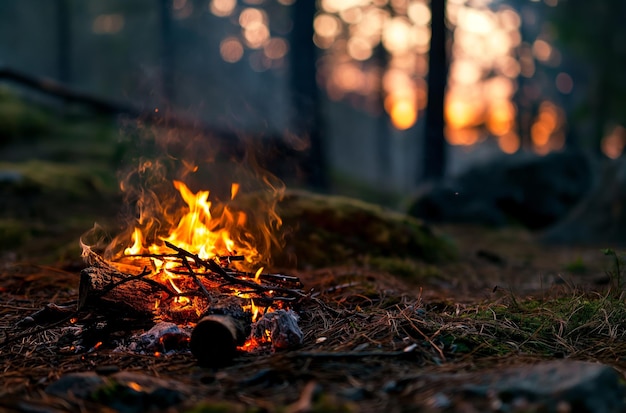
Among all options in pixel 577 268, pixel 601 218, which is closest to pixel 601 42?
pixel 601 218

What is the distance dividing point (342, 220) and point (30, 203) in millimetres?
5525

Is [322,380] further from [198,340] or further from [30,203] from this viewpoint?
[30,203]

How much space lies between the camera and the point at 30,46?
3775 centimetres

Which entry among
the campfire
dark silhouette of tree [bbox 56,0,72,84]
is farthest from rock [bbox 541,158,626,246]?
dark silhouette of tree [bbox 56,0,72,84]

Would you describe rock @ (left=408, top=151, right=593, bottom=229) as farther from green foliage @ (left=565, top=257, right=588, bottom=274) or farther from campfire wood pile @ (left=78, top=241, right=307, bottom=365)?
campfire wood pile @ (left=78, top=241, right=307, bottom=365)

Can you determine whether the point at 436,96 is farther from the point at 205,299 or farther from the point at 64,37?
the point at 64,37

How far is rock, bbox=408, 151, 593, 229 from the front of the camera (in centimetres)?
1144

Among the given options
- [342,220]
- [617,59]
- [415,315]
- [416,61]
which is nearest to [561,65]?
[416,61]

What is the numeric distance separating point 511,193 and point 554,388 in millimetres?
10273

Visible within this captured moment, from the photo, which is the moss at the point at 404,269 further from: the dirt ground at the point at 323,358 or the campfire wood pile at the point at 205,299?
the campfire wood pile at the point at 205,299

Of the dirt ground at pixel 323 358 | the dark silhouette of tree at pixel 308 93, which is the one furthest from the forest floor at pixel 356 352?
the dark silhouette of tree at pixel 308 93

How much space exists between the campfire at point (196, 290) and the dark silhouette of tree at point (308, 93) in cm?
936

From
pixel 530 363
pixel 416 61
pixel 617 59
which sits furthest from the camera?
pixel 416 61

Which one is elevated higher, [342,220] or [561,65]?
[561,65]
